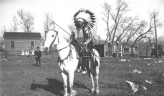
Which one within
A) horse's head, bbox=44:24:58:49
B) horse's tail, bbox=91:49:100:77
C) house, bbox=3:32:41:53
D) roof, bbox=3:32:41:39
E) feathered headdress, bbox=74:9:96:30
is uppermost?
roof, bbox=3:32:41:39

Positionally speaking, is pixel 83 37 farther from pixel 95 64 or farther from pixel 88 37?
pixel 95 64

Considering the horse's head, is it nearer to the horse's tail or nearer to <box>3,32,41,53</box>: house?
the horse's tail

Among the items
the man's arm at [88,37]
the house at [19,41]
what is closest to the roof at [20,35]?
the house at [19,41]

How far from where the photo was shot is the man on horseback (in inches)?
279

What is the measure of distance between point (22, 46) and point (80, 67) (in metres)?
46.6

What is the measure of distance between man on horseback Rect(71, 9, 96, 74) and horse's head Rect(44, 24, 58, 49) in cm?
98

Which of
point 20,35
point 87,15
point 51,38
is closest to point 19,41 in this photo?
point 20,35

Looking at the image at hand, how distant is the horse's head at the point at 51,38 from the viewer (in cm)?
583

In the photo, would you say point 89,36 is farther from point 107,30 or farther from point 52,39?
point 107,30

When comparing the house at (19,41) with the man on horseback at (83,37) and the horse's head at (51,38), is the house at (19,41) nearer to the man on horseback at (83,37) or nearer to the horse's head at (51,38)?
the man on horseback at (83,37)

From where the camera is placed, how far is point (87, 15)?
769 cm

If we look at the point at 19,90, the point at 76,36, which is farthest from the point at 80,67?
the point at 19,90

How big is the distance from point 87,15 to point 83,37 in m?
1.16

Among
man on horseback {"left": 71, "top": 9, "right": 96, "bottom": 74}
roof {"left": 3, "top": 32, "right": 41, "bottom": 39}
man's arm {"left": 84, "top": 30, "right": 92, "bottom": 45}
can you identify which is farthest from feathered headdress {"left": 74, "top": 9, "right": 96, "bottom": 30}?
roof {"left": 3, "top": 32, "right": 41, "bottom": 39}
